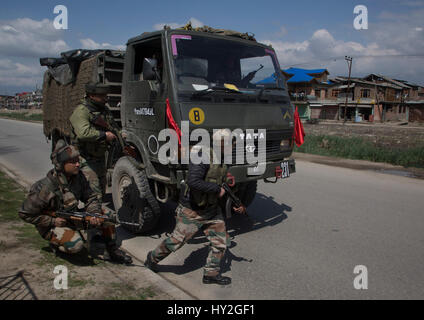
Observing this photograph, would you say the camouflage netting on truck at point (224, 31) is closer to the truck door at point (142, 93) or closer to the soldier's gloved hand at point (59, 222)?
the truck door at point (142, 93)

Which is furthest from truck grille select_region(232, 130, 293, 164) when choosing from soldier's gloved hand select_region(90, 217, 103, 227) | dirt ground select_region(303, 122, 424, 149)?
dirt ground select_region(303, 122, 424, 149)

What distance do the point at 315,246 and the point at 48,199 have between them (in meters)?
3.12

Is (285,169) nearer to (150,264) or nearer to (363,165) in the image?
(150,264)

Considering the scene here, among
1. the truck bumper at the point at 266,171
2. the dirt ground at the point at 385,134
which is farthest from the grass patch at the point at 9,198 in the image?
the dirt ground at the point at 385,134

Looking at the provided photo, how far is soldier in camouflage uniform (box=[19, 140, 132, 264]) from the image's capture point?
351 centimetres

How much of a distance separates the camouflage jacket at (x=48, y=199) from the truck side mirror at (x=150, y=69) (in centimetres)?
146

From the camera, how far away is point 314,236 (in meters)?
4.79

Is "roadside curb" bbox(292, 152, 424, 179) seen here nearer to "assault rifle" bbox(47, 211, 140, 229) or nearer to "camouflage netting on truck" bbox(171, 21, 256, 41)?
"camouflage netting on truck" bbox(171, 21, 256, 41)

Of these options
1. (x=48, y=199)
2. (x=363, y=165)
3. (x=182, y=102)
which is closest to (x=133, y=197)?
(x=48, y=199)

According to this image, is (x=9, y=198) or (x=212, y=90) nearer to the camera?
(x=212, y=90)

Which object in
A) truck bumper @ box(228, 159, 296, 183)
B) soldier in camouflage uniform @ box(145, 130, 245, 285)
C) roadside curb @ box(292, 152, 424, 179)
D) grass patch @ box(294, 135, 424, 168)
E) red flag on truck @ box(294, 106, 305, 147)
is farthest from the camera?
grass patch @ box(294, 135, 424, 168)

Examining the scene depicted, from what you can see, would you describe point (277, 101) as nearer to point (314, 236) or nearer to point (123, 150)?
point (314, 236)

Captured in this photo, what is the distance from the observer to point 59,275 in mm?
3350
